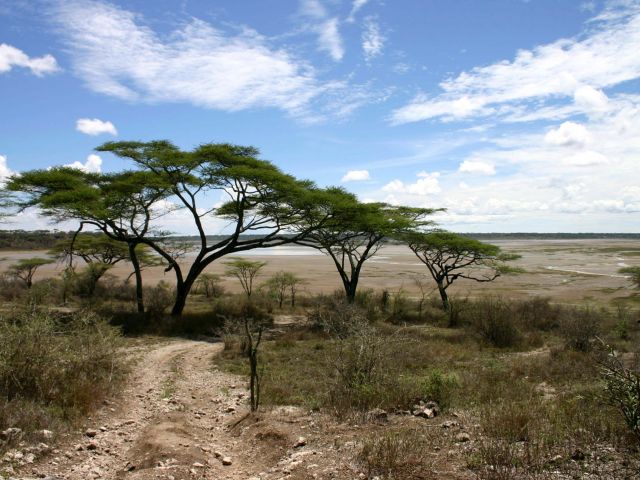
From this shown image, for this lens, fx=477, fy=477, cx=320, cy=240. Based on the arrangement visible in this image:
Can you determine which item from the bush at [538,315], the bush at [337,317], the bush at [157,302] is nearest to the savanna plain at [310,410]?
the bush at [337,317]

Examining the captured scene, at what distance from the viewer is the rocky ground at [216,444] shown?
5.62 metres

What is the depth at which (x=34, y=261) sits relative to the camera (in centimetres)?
3148

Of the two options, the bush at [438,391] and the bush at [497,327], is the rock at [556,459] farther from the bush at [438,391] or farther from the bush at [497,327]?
the bush at [497,327]

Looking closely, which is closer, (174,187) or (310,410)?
(310,410)

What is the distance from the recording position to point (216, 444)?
7121mm

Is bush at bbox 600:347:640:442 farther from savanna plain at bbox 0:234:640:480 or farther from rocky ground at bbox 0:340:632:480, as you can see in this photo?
rocky ground at bbox 0:340:632:480

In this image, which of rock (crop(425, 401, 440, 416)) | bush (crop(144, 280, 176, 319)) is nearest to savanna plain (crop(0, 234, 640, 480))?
rock (crop(425, 401, 440, 416))

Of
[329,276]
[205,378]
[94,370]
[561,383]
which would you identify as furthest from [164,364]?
[329,276]

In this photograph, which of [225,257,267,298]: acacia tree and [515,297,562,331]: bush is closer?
[515,297,562,331]: bush

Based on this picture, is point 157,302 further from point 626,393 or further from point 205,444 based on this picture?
point 626,393

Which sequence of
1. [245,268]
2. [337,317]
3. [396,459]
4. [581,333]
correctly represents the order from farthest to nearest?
1. [245,268]
2. [337,317]
3. [581,333]
4. [396,459]

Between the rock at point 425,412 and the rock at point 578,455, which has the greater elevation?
the rock at point 578,455

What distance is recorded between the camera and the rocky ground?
562 centimetres

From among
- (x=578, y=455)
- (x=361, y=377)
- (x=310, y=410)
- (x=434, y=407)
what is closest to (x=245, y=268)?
(x=361, y=377)
